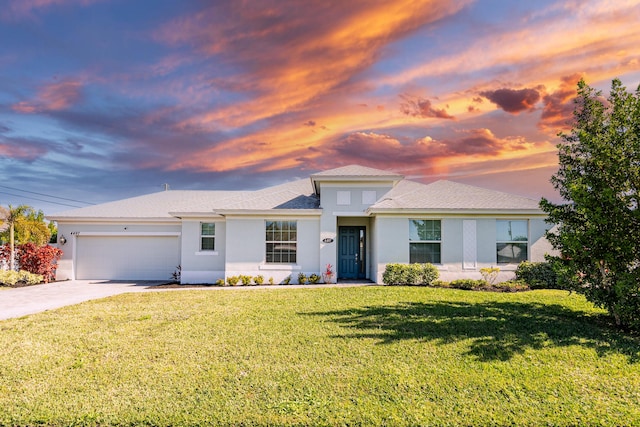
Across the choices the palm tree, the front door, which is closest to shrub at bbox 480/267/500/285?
the front door

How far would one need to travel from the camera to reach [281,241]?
629 inches

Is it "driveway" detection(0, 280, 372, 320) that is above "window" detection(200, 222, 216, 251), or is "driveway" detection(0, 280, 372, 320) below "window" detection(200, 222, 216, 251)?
below

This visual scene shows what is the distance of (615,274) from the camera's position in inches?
307

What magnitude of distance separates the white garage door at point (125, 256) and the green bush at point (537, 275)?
52.8ft

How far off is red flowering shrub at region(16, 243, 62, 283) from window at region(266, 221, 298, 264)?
36.1 ft

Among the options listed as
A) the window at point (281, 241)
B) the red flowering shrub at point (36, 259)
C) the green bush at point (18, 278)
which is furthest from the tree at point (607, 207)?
the red flowering shrub at point (36, 259)

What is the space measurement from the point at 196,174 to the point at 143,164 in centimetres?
315

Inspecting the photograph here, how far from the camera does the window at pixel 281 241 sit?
628 inches

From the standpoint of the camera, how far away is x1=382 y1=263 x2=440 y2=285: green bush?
14531 mm

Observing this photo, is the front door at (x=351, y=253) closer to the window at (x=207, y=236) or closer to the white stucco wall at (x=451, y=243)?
the white stucco wall at (x=451, y=243)

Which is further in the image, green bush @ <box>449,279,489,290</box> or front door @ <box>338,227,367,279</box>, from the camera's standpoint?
front door @ <box>338,227,367,279</box>

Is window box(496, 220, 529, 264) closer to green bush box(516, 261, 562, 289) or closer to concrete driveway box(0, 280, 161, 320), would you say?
green bush box(516, 261, 562, 289)

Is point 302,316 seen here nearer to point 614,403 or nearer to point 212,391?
point 212,391

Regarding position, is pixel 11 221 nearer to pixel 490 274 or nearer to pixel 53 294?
pixel 53 294
